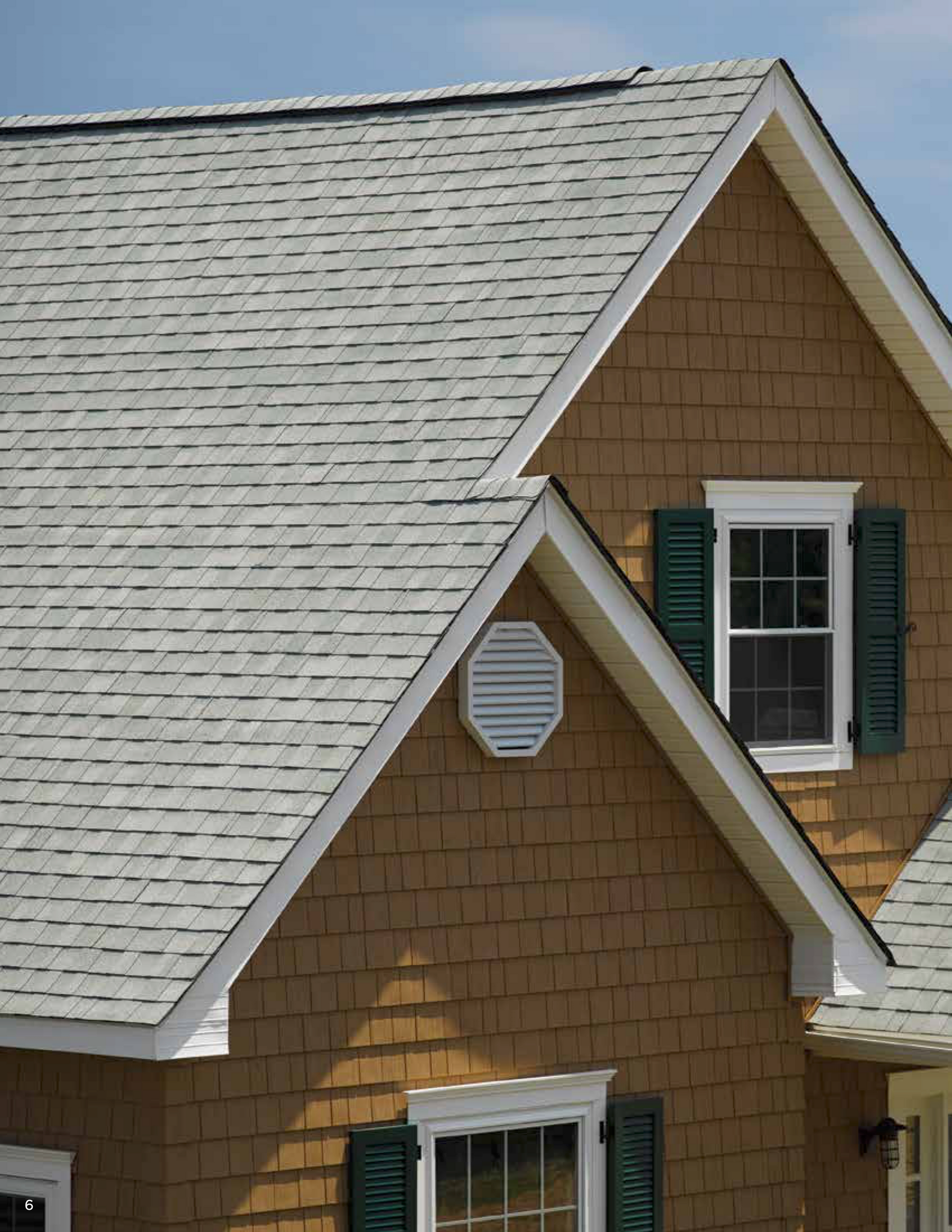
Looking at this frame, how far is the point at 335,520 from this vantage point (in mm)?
13008

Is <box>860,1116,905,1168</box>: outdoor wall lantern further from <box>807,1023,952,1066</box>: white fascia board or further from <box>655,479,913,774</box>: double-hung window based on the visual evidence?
<box>655,479,913,774</box>: double-hung window

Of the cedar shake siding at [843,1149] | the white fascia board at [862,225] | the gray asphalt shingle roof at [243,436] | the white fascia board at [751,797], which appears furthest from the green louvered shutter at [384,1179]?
the white fascia board at [862,225]

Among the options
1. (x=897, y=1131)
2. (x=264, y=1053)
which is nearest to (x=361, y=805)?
(x=264, y=1053)

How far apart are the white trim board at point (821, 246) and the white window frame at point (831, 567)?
0.92m

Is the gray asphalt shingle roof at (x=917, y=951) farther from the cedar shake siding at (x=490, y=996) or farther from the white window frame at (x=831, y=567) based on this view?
the white window frame at (x=831, y=567)

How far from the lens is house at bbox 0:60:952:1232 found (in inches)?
453

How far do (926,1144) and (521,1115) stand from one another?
372cm

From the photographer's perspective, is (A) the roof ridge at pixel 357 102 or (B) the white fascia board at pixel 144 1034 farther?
(A) the roof ridge at pixel 357 102

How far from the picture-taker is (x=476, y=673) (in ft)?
39.9

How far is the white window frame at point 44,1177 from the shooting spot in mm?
11453

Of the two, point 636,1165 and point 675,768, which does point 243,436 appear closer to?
point 675,768

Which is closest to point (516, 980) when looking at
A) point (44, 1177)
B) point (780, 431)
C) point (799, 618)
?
point (44, 1177)

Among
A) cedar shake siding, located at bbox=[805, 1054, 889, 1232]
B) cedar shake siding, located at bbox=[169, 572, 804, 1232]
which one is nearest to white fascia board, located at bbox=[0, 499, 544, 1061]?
cedar shake siding, located at bbox=[169, 572, 804, 1232]

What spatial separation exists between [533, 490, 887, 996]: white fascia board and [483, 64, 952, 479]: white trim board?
3.04ft
